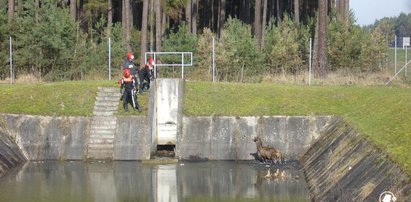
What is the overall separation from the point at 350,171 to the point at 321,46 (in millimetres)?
17878

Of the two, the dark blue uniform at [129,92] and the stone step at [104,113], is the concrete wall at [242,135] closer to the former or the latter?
the dark blue uniform at [129,92]

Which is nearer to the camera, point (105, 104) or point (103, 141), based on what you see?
point (103, 141)

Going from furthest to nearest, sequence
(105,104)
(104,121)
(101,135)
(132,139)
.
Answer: (105,104) < (104,121) < (101,135) < (132,139)

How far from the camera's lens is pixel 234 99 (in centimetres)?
2275

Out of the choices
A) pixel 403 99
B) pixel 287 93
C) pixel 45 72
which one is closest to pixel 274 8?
pixel 45 72

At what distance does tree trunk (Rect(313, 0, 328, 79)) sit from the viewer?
2997 centimetres

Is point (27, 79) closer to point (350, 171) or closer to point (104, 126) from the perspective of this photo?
point (104, 126)

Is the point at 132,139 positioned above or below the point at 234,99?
below

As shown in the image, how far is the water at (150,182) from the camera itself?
50.8 ft

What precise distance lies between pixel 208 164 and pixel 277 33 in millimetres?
14638

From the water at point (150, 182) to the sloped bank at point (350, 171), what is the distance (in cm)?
67

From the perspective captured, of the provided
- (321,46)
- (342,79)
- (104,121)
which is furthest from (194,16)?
(104,121)

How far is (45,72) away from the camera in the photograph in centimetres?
3059

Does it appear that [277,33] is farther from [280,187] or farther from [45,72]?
[280,187]
